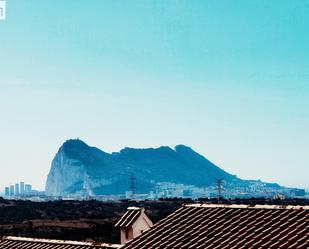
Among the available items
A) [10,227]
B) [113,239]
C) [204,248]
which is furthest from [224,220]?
[10,227]

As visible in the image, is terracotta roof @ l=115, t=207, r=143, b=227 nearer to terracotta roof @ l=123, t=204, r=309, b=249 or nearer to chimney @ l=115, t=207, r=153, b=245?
chimney @ l=115, t=207, r=153, b=245

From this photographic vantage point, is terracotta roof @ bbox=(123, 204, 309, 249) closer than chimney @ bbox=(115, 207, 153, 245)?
Yes

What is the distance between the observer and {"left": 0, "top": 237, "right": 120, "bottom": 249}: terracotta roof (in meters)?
19.2

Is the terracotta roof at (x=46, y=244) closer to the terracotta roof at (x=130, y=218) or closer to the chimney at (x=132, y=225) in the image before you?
the chimney at (x=132, y=225)

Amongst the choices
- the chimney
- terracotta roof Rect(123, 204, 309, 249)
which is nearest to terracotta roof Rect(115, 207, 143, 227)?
Result: the chimney

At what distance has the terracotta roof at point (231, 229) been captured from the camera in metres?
12.1

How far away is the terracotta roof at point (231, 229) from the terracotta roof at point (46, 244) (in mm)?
4483

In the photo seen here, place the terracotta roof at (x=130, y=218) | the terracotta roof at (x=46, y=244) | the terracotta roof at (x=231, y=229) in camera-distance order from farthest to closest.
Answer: the terracotta roof at (x=46, y=244) → the terracotta roof at (x=130, y=218) → the terracotta roof at (x=231, y=229)

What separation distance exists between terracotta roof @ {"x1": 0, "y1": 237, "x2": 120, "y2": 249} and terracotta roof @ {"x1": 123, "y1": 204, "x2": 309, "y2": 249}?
448 centimetres

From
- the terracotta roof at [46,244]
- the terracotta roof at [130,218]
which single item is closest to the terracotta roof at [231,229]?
the terracotta roof at [130,218]

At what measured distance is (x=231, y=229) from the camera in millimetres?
13305

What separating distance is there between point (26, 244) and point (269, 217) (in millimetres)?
10568

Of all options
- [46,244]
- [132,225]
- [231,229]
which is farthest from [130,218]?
[231,229]

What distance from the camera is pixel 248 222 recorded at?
44.0ft
